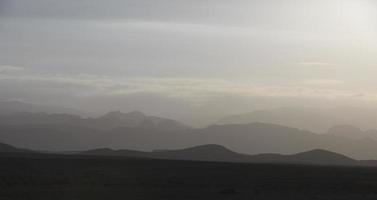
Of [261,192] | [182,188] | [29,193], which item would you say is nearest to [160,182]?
[182,188]

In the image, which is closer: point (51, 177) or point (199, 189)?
point (199, 189)

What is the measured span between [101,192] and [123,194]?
64.0 inches

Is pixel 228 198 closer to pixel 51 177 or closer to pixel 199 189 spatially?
pixel 199 189

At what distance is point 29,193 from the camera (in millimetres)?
46906

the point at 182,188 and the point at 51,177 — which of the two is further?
the point at 51,177

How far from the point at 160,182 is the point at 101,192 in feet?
43.5

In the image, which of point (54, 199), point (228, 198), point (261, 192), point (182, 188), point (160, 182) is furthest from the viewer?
point (160, 182)

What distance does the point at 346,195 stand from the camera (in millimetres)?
51844

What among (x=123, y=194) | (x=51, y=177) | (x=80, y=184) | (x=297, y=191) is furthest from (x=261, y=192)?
(x=51, y=177)

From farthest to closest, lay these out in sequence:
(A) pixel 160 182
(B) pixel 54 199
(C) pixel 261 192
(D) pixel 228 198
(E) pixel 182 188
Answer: (A) pixel 160 182 < (E) pixel 182 188 < (C) pixel 261 192 < (D) pixel 228 198 < (B) pixel 54 199

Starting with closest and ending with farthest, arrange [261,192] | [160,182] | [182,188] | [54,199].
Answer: [54,199]
[261,192]
[182,188]
[160,182]

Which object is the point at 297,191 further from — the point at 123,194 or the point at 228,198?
the point at 123,194

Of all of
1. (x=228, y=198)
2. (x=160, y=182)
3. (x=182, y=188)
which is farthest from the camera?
(x=160, y=182)

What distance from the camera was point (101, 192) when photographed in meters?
48.3
